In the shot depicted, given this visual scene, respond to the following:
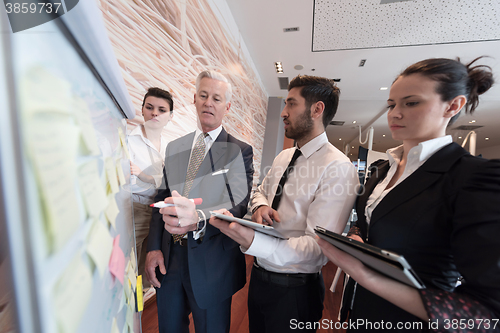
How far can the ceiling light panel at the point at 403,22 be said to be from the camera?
2.02m

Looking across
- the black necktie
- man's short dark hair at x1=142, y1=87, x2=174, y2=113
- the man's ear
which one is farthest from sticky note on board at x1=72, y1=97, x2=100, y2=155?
the man's ear

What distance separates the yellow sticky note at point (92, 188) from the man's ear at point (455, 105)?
1.06 m

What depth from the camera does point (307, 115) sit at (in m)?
1.18

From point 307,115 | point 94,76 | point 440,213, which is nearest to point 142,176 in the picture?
point 94,76

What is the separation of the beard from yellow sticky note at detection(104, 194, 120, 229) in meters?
1.04

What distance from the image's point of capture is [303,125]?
3.88 ft

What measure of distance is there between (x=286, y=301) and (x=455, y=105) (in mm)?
1072

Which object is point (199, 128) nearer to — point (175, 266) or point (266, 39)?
point (175, 266)

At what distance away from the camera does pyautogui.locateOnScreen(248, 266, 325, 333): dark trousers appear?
3.09 feet

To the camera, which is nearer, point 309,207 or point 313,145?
point 309,207

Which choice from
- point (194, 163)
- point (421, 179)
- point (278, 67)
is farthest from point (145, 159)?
point (278, 67)

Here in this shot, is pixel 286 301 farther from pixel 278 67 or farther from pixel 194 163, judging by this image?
pixel 278 67

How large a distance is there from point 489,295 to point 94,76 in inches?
38.5

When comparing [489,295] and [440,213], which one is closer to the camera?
[489,295]
